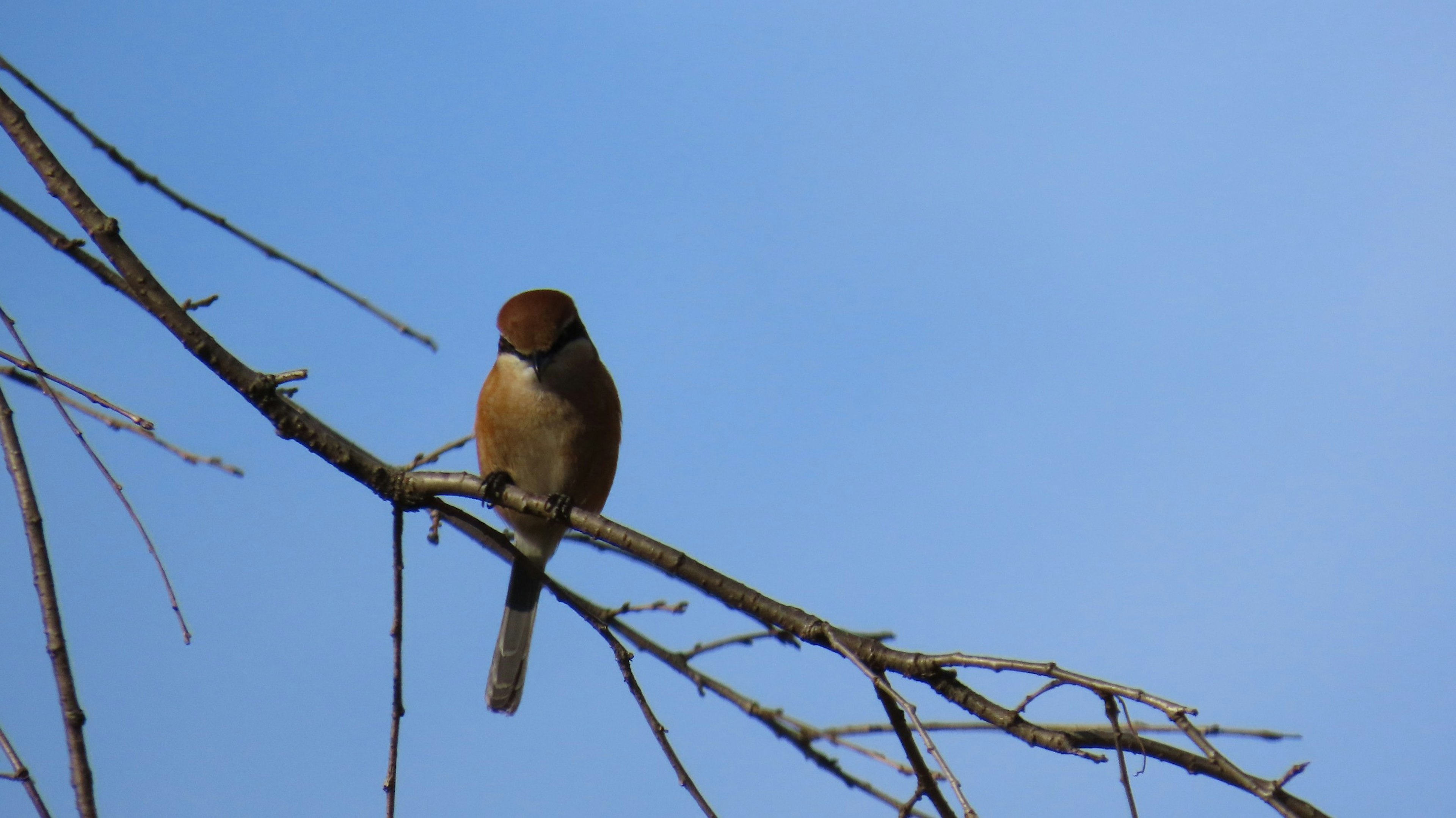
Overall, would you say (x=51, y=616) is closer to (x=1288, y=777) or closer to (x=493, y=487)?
(x=493, y=487)

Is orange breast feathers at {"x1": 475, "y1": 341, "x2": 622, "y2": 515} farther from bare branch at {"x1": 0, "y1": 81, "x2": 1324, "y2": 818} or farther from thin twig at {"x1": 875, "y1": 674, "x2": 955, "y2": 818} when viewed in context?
thin twig at {"x1": 875, "y1": 674, "x2": 955, "y2": 818}

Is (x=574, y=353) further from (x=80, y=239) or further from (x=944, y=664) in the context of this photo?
(x=944, y=664)

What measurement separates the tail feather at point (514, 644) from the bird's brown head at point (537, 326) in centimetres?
84

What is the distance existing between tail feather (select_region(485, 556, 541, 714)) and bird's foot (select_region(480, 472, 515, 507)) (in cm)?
98

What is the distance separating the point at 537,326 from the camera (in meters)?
4.41

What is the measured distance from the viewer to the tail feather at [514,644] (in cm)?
447

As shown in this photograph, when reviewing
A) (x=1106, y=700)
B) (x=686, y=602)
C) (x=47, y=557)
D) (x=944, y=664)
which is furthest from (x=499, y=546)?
(x=1106, y=700)

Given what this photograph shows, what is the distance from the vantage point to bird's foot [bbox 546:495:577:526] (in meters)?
2.79

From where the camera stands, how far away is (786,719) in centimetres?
303

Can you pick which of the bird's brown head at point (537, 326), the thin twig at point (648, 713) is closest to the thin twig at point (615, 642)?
the thin twig at point (648, 713)

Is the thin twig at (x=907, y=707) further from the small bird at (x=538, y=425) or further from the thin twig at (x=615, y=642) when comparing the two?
the small bird at (x=538, y=425)

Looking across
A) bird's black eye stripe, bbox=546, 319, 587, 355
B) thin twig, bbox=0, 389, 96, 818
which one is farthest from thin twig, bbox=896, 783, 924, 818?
bird's black eye stripe, bbox=546, 319, 587, 355

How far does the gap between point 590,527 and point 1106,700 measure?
4.23 feet

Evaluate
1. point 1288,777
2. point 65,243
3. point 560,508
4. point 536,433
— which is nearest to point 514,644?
point 536,433
